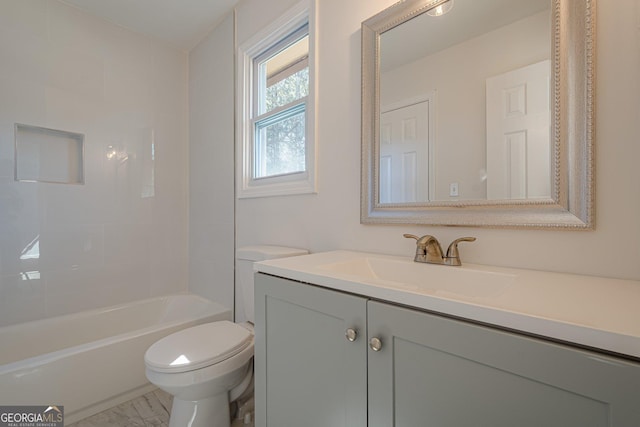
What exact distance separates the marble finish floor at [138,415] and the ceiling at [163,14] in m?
2.59

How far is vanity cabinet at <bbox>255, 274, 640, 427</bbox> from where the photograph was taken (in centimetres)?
46

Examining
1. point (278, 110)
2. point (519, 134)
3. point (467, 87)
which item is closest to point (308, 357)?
point (519, 134)

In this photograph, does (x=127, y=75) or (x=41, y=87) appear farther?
(x=127, y=75)

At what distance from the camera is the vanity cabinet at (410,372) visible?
1.50 ft

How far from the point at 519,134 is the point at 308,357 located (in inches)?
38.3

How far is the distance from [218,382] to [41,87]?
2207mm

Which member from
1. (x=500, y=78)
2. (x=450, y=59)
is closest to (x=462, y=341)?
(x=500, y=78)

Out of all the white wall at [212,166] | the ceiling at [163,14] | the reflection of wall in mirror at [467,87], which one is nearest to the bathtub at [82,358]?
the white wall at [212,166]

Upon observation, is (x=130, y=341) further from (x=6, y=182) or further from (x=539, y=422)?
(x=539, y=422)

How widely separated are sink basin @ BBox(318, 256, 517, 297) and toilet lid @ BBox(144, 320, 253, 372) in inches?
25.5

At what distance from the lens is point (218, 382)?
1219 mm

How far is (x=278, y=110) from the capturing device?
1786 millimetres

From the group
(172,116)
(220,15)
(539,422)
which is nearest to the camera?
(539,422)

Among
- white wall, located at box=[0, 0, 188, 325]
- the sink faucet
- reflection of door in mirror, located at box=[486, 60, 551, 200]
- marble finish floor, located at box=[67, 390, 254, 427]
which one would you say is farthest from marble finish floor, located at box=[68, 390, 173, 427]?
reflection of door in mirror, located at box=[486, 60, 551, 200]
